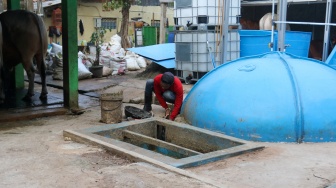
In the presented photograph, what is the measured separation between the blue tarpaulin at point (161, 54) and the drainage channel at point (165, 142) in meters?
6.00

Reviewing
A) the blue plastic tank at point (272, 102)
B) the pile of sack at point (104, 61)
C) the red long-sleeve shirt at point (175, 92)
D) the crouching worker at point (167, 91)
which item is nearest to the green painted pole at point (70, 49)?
the crouching worker at point (167, 91)

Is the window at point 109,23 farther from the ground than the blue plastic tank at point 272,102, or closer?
farther from the ground

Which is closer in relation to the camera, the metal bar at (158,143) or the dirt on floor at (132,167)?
the dirt on floor at (132,167)

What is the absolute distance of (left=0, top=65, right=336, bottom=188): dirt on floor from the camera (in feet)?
12.0

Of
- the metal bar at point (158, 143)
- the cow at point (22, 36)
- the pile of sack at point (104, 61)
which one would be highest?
the cow at point (22, 36)

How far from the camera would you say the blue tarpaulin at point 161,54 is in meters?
11.9

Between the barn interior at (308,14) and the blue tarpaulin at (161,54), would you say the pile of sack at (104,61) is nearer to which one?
the blue tarpaulin at (161,54)

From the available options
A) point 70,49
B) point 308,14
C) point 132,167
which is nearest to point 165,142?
point 132,167

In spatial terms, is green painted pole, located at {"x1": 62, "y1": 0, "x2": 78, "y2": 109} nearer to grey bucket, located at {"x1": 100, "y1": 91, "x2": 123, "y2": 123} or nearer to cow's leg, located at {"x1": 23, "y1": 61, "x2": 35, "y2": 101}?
cow's leg, located at {"x1": 23, "y1": 61, "x2": 35, "y2": 101}

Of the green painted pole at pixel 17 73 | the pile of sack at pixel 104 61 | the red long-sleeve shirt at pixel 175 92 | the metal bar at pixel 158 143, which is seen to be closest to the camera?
the metal bar at pixel 158 143

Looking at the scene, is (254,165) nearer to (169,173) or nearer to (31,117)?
(169,173)

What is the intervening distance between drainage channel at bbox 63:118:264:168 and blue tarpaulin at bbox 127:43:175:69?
6.00 m

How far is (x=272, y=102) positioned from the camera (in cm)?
529

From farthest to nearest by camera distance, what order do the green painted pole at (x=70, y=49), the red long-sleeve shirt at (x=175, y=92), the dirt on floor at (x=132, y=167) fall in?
the green painted pole at (x=70, y=49)
the red long-sleeve shirt at (x=175, y=92)
the dirt on floor at (x=132, y=167)
